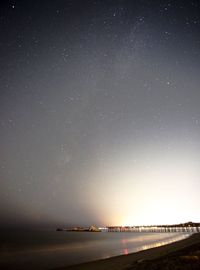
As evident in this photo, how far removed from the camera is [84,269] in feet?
64.5

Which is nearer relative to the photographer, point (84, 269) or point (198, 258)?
point (198, 258)

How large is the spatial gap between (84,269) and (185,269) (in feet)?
34.9

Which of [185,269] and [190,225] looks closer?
[185,269]

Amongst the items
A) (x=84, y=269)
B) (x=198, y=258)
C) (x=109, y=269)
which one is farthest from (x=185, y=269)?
(x=84, y=269)

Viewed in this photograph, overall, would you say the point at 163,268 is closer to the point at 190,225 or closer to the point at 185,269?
the point at 185,269

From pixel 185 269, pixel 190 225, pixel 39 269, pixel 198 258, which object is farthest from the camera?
pixel 190 225

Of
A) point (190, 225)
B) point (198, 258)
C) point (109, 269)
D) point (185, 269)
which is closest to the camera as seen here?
point (185, 269)

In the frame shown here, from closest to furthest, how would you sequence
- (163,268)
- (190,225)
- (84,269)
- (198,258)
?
(163,268)
(198,258)
(84,269)
(190,225)

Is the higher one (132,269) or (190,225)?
(190,225)

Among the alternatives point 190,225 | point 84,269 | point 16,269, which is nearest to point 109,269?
point 84,269

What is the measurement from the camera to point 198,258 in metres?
14.0

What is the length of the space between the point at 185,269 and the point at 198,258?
273 centimetres

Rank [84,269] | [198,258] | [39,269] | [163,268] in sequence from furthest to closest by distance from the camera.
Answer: [39,269], [84,269], [198,258], [163,268]

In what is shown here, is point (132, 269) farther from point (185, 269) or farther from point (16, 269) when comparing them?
point (16, 269)
